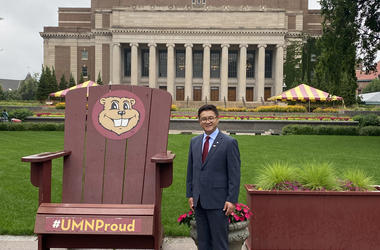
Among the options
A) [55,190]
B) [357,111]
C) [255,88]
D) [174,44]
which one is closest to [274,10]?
[255,88]

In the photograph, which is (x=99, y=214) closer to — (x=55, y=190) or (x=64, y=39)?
(x=55, y=190)

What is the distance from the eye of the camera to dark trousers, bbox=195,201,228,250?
2926mm

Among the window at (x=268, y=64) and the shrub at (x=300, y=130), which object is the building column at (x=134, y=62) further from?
the shrub at (x=300, y=130)

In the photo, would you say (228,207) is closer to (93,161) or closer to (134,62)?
(93,161)

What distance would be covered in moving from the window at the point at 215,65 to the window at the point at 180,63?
5.01m

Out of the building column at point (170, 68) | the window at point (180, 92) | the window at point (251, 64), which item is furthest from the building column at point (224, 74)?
the building column at point (170, 68)

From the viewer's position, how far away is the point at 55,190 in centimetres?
643

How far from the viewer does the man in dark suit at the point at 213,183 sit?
2.88 metres

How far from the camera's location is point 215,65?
2245 inches

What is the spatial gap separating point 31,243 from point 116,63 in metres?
51.4

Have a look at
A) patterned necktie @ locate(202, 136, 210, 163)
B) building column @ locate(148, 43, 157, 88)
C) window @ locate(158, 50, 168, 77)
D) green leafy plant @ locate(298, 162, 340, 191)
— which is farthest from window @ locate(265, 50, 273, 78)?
patterned necktie @ locate(202, 136, 210, 163)

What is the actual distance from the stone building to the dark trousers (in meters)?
49.5

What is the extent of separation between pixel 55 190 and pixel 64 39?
58.1 m

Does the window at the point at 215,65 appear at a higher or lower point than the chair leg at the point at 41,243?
higher
